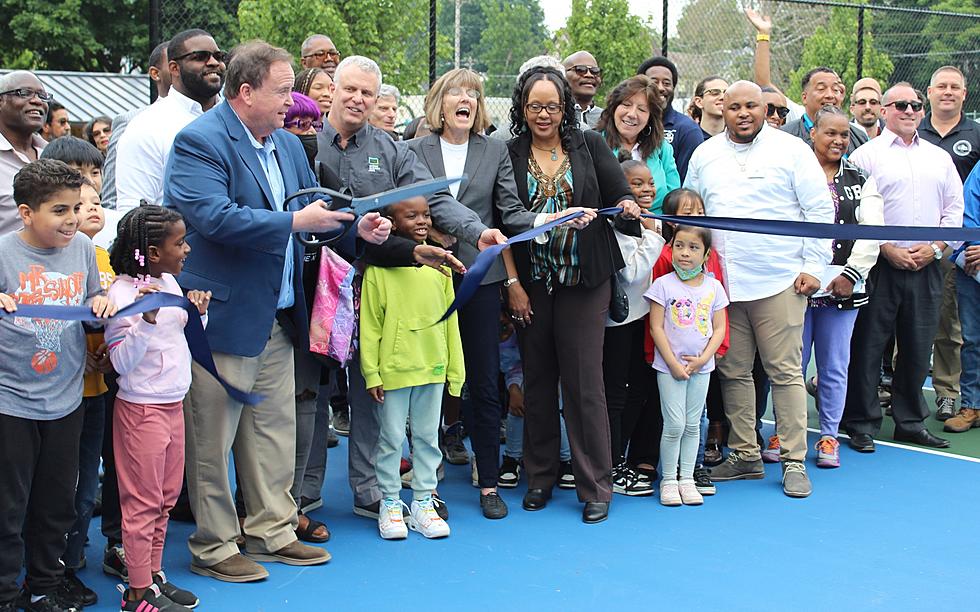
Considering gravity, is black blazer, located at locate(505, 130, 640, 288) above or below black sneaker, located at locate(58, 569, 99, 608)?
above

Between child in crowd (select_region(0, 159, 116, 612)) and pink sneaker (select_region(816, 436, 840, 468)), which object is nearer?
child in crowd (select_region(0, 159, 116, 612))

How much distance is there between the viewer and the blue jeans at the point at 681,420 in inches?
226

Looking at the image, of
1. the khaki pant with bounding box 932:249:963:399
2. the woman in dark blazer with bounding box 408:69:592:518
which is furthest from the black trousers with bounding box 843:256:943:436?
the woman in dark blazer with bounding box 408:69:592:518

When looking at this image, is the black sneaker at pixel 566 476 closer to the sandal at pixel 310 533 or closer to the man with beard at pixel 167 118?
the sandal at pixel 310 533

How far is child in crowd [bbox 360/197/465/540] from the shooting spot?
5176 millimetres

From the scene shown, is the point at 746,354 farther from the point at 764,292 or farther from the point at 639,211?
the point at 639,211

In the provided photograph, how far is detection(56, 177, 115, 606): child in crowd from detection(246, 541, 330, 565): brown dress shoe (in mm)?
743

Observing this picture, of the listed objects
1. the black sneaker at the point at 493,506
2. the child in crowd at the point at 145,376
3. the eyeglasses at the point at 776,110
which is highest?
the eyeglasses at the point at 776,110

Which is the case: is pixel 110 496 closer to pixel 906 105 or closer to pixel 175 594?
pixel 175 594

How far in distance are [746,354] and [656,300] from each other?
74 centimetres

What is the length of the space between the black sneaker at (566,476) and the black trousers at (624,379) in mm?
255

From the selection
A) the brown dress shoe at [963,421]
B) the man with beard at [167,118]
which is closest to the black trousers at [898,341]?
the brown dress shoe at [963,421]

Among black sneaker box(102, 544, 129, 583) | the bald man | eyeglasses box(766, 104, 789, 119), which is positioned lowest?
black sneaker box(102, 544, 129, 583)

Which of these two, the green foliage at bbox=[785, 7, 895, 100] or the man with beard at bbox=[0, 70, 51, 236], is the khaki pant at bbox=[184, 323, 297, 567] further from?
the green foliage at bbox=[785, 7, 895, 100]
